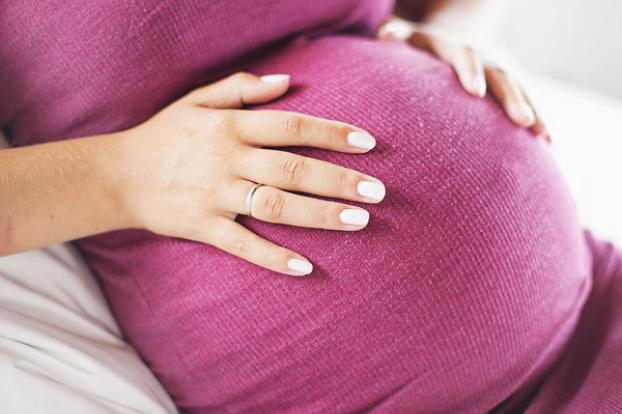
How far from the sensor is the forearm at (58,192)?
553 mm

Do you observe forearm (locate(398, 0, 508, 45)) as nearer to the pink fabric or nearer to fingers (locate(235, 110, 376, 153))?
the pink fabric

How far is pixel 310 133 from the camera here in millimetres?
541

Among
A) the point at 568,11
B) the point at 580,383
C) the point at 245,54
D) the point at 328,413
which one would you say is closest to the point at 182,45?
the point at 245,54

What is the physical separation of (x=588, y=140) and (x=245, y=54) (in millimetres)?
735

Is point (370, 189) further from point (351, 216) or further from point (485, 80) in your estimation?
point (485, 80)

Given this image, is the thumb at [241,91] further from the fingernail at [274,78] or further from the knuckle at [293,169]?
the knuckle at [293,169]

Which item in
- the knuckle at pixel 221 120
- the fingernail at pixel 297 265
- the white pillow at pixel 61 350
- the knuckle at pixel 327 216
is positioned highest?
the knuckle at pixel 221 120

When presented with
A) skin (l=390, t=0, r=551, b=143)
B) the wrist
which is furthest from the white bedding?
skin (l=390, t=0, r=551, b=143)

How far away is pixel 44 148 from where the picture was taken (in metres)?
0.58

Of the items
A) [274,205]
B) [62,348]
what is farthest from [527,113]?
[62,348]

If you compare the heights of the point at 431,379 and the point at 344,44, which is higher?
the point at 344,44

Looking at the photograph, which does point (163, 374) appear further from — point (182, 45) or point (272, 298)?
point (182, 45)

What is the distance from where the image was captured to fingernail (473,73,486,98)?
25.4 inches

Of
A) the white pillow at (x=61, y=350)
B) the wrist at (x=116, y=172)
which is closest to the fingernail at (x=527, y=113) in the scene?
the wrist at (x=116, y=172)
